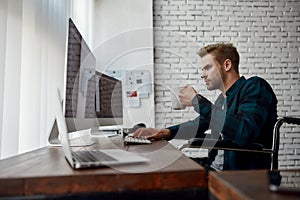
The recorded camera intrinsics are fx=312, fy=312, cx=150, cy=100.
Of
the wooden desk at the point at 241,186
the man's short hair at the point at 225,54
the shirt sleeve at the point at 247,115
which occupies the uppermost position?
the man's short hair at the point at 225,54

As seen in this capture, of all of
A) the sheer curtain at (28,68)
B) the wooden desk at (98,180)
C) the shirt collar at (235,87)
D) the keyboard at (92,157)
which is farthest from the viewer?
the shirt collar at (235,87)

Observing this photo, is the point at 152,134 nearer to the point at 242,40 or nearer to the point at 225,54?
the point at 225,54

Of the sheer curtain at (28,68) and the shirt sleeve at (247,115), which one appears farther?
the shirt sleeve at (247,115)

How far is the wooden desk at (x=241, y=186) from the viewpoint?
44 centimetres

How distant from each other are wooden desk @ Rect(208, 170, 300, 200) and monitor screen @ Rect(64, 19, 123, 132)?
0.73 m

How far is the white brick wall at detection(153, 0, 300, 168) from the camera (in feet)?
11.9

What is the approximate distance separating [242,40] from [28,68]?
114 inches

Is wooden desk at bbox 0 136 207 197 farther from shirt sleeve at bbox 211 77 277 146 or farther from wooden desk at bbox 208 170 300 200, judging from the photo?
shirt sleeve at bbox 211 77 277 146

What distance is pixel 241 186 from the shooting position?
0.49m

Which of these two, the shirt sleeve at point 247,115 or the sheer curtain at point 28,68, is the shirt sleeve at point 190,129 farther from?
the sheer curtain at point 28,68

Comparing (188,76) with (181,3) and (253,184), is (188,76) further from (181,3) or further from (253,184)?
(253,184)

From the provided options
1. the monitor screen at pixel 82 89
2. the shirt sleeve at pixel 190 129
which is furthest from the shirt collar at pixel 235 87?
the monitor screen at pixel 82 89

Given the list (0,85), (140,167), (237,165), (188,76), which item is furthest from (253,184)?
(188,76)

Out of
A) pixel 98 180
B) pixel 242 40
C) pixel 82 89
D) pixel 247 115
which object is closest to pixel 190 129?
pixel 247 115
